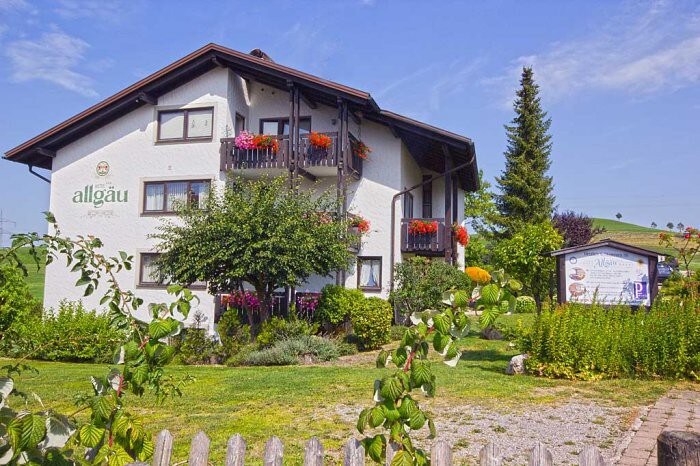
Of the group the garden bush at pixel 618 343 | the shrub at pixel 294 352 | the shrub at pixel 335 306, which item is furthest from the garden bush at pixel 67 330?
the garden bush at pixel 618 343

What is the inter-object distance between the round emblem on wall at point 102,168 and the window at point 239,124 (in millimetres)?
4936

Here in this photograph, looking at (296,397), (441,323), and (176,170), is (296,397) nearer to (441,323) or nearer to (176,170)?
(441,323)

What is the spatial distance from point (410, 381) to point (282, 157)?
16.7m

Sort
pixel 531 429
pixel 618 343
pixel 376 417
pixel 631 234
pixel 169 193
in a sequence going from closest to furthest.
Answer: pixel 376 417, pixel 531 429, pixel 618 343, pixel 169 193, pixel 631 234

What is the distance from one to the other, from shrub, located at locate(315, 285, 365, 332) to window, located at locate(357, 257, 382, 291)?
2.96 metres

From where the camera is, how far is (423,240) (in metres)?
20.5

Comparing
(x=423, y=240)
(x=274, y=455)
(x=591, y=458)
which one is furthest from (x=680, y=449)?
(x=423, y=240)

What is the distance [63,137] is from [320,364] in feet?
45.9

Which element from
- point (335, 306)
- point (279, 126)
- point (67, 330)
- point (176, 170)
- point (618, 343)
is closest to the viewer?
point (618, 343)

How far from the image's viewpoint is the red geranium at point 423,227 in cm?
2036

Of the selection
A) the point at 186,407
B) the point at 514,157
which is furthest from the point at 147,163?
the point at 514,157

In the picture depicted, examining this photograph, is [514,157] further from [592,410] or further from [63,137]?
[592,410]

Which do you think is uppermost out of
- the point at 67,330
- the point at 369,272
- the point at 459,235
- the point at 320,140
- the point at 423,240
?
the point at 320,140

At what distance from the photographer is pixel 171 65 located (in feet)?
64.8
